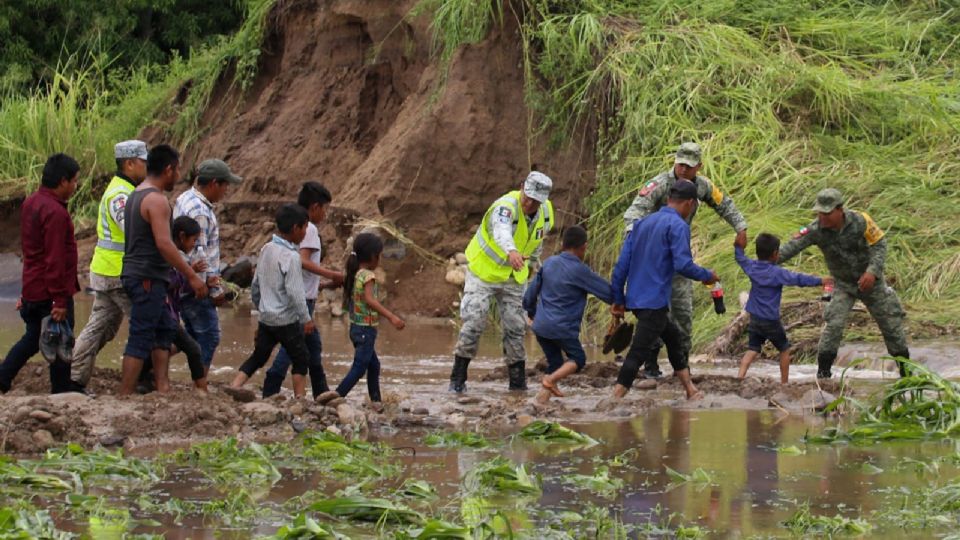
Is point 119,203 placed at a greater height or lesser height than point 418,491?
greater

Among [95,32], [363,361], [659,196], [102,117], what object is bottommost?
[363,361]

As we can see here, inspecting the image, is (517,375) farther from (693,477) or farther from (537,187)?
(693,477)

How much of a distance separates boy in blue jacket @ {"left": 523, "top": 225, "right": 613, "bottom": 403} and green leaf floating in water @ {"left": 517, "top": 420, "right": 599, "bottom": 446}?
1927mm

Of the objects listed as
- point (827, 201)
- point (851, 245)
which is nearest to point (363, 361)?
point (827, 201)

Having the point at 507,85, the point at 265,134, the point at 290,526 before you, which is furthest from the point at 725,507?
the point at 265,134

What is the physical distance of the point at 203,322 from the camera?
1034cm

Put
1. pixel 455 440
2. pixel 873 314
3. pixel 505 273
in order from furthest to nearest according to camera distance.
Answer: pixel 873 314 → pixel 505 273 → pixel 455 440

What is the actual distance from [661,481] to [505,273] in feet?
13.2

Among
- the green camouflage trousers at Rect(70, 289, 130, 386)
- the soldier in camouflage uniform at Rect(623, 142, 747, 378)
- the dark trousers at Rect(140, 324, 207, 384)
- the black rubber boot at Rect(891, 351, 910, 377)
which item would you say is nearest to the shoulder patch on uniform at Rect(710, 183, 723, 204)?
the soldier in camouflage uniform at Rect(623, 142, 747, 378)

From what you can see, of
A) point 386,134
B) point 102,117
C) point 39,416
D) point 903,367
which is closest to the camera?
point 39,416

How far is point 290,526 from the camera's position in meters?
6.19

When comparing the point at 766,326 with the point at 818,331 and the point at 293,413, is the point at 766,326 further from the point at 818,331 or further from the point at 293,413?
the point at 293,413

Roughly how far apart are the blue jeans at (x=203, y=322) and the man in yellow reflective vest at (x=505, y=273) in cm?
188

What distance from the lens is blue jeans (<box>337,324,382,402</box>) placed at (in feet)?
33.5
